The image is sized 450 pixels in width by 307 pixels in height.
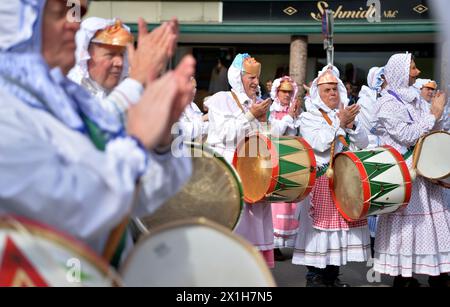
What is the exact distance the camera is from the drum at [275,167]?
15.3 feet

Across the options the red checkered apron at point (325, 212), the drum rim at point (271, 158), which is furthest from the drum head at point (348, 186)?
Answer: the drum rim at point (271, 158)

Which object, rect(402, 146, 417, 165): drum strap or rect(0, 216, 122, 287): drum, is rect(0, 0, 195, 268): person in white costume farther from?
rect(402, 146, 417, 165): drum strap

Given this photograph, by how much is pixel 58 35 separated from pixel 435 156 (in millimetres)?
3933

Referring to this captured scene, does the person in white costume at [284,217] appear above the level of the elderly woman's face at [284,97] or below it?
below

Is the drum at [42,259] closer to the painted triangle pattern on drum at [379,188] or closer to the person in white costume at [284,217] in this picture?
the painted triangle pattern on drum at [379,188]

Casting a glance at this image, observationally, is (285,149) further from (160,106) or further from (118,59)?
(160,106)

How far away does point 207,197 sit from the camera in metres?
2.42

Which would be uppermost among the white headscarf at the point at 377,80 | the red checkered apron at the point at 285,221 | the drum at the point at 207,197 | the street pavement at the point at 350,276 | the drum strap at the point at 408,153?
the white headscarf at the point at 377,80

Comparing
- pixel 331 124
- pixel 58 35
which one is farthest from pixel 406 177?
pixel 58 35

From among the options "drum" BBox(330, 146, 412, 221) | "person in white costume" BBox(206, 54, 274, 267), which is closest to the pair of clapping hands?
"drum" BBox(330, 146, 412, 221)

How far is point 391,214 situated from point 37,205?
4.18 metres

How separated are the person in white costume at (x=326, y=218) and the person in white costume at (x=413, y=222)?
0.22m

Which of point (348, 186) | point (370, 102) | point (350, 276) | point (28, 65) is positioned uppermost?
point (28, 65)
